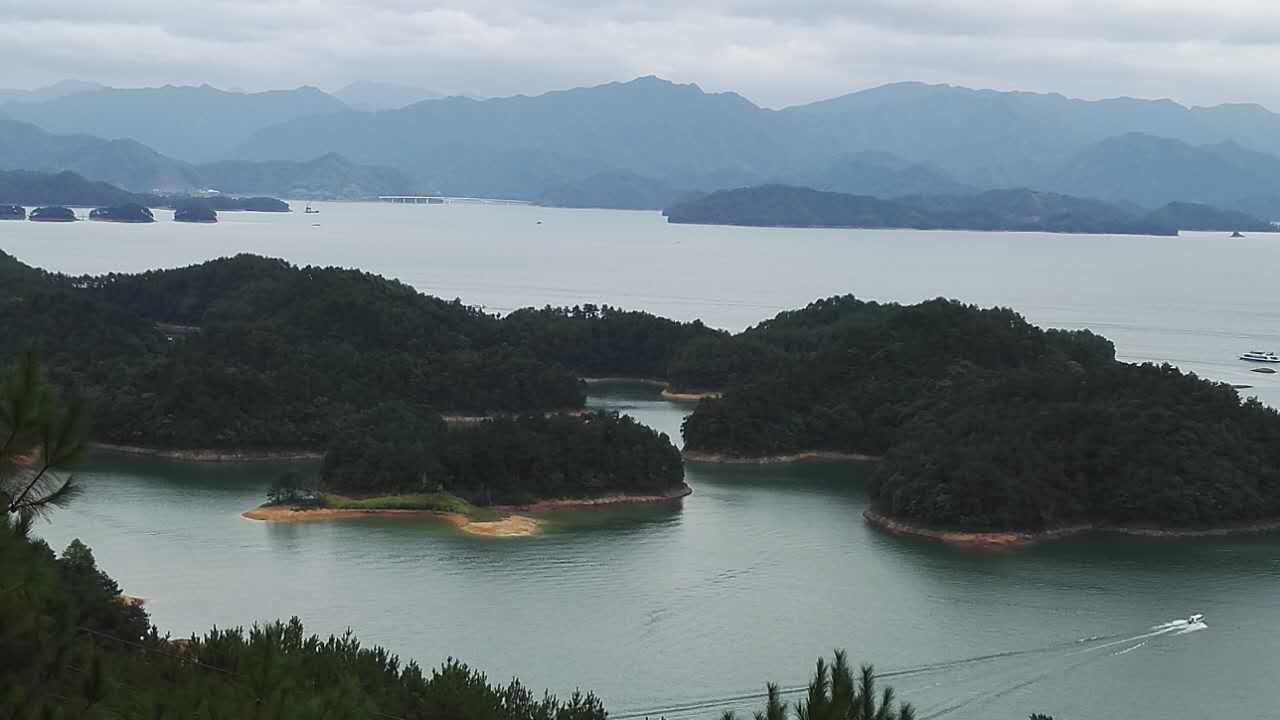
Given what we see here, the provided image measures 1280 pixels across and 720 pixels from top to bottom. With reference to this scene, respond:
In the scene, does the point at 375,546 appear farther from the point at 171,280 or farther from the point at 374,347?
the point at 171,280

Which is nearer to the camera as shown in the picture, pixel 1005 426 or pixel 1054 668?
pixel 1054 668

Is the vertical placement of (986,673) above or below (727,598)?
below

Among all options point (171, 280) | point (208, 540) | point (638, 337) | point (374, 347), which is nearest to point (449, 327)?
point (374, 347)

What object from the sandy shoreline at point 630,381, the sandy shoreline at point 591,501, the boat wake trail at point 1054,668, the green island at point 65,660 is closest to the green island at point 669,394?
the sandy shoreline at point 591,501

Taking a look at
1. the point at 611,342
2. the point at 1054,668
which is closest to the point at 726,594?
the point at 1054,668

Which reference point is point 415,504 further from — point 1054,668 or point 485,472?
point 1054,668

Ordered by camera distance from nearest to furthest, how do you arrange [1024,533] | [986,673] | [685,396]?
[986,673], [1024,533], [685,396]

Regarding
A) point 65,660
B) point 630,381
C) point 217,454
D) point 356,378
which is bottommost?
point 217,454
